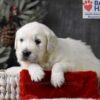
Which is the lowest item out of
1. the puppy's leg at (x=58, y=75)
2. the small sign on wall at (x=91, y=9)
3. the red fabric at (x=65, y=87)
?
the red fabric at (x=65, y=87)

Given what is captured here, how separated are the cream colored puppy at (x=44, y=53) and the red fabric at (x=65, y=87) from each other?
0.13 feet

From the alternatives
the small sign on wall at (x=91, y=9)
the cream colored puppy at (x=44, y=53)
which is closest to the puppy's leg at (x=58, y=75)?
the cream colored puppy at (x=44, y=53)

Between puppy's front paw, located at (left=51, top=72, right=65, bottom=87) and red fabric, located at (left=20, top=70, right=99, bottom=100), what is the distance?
0.7 inches

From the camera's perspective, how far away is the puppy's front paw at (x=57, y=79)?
114 centimetres

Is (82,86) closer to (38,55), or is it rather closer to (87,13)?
(38,55)

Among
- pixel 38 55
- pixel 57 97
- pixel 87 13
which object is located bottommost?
pixel 57 97

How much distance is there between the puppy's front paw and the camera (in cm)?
114

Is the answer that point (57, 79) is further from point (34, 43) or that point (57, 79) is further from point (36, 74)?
point (34, 43)

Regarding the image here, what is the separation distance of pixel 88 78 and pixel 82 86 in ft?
0.12

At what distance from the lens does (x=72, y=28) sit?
1875 millimetres

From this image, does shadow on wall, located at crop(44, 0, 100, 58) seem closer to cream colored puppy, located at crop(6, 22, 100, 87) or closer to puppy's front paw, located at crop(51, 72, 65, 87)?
cream colored puppy, located at crop(6, 22, 100, 87)

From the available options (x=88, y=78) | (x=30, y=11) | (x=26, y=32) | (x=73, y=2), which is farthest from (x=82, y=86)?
(x=73, y=2)

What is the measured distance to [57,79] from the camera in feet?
3.75

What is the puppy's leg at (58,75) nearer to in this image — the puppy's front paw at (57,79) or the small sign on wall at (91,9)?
the puppy's front paw at (57,79)
